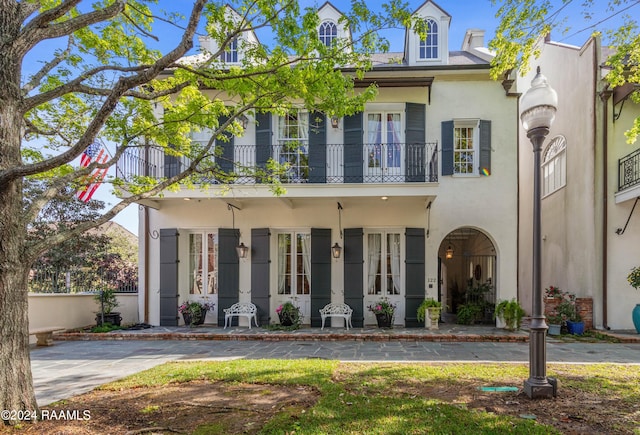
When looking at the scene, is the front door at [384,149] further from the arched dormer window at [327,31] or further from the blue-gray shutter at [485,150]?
A: the arched dormer window at [327,31]

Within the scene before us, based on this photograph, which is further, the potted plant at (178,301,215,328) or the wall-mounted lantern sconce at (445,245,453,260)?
the wall-mounted lantern sconce at (445,245,453,260)

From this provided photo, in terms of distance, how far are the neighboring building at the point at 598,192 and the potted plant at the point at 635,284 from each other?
35 cm

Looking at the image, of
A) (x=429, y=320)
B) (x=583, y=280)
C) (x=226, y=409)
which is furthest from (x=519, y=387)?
(x=583, y=280)

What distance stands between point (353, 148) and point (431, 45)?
13.0ft

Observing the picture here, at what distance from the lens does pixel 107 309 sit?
1042cm

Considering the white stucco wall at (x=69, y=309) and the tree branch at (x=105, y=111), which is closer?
the tree branch at (x=105, y=111)

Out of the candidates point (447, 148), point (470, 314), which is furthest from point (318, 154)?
point (470, 314)

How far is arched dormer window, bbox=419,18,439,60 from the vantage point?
1070cm

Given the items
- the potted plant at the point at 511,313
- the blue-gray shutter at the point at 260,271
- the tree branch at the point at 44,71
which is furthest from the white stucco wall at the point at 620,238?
the tree branch at the point at 44,71

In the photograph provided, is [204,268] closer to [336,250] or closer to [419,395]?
Result: [336,250]

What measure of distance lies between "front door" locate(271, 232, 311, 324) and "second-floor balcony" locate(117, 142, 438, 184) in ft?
6.09

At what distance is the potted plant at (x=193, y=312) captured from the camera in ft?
33.9

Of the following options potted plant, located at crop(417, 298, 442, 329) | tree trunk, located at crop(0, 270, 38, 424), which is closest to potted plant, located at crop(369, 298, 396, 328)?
potted plant, located at crop(417, 298, 442, 329)

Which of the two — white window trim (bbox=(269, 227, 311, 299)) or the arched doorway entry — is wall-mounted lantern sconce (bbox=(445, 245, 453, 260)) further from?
white window trim (bbox=(269, 227, 311, 299))
